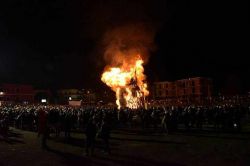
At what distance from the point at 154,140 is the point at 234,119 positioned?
7.23 metres

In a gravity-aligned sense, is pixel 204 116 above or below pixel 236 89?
below

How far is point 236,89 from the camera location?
9575 cm

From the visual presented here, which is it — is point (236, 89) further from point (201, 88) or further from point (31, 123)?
point (31, 123)

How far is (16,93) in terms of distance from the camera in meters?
105

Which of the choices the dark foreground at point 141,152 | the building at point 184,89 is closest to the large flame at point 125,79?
the building at point 184,89

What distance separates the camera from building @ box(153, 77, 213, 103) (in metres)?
95.6

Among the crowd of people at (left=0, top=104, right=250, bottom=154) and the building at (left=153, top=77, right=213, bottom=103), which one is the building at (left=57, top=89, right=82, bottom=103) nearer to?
the building at (left=153, top=77, right=213, bottom=103)

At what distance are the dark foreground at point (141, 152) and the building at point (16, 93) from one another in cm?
8457

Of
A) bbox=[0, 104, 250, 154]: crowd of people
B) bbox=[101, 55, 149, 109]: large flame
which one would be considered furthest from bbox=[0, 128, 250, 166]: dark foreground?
bbox=[101, 55, 149, 109]: large flame

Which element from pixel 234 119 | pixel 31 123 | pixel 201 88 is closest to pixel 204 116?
pixel 234 119

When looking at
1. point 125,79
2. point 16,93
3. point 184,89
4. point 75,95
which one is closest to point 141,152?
point 125,79

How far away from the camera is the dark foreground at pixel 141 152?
1338 cm

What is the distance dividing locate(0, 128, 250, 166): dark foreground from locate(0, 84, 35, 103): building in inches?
3330

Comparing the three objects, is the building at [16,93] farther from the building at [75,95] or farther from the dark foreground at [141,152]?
the dark foreground at [141,152]
